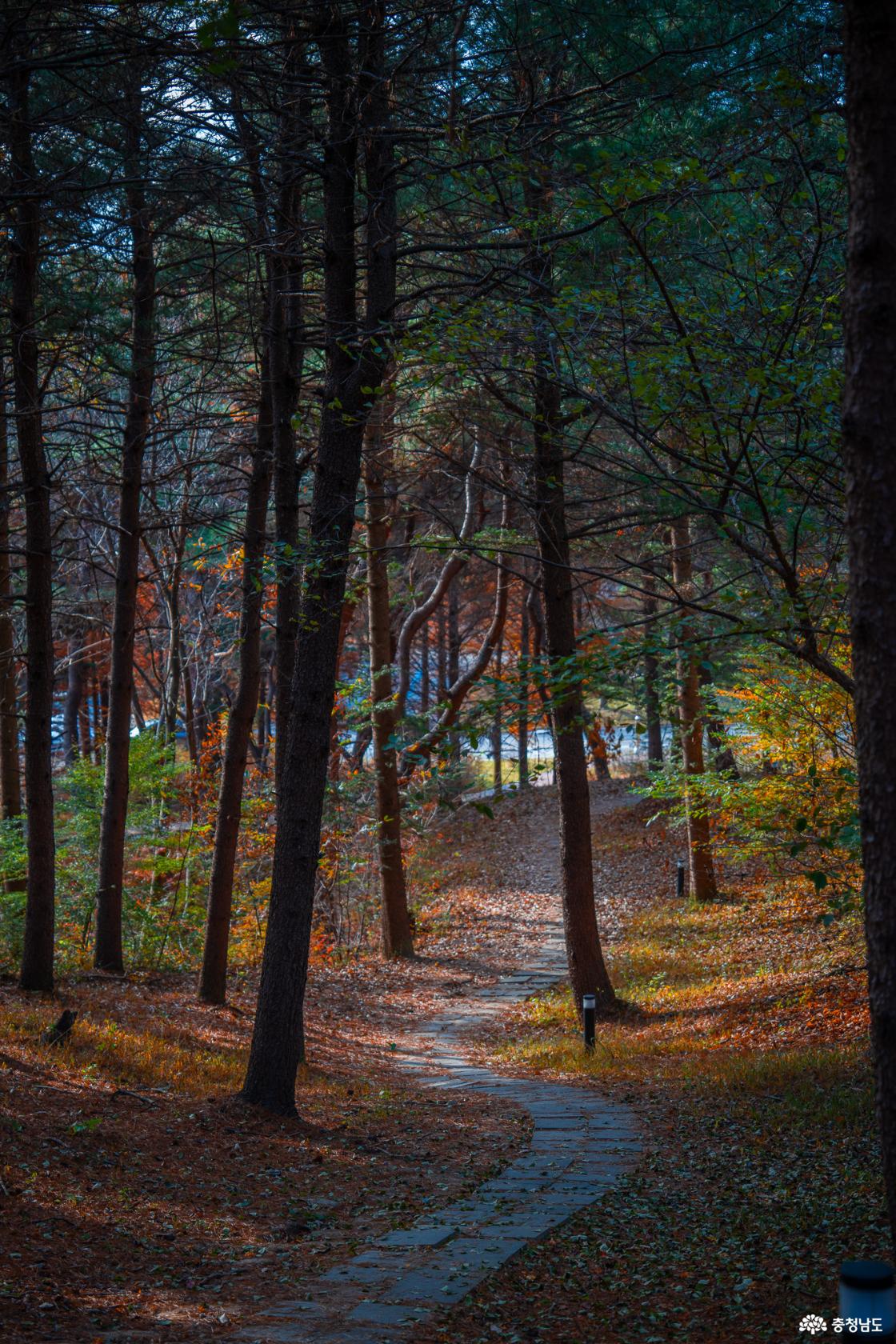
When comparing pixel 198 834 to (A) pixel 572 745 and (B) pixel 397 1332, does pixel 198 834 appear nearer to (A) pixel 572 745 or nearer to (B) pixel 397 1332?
(A) pixel 572 745

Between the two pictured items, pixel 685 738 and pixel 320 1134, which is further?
pixel 685 738

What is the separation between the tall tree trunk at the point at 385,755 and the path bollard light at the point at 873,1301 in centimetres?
1368

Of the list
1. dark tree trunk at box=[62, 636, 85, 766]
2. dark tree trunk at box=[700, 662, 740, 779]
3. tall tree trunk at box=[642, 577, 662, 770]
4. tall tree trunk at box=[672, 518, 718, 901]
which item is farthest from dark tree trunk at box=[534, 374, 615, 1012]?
dark tree trunk at box=[62, 636, 85, 766]

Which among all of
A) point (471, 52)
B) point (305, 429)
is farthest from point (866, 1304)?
point (305, 429)

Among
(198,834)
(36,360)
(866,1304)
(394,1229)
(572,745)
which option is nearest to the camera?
(866,1304)

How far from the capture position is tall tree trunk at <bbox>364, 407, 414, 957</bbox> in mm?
17141

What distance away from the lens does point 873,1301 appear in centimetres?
273

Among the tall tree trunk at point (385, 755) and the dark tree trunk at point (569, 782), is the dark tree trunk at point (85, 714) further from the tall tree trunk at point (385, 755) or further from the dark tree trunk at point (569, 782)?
the dark tree trunk at point (569, 782)

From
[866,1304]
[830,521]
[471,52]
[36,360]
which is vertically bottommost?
[866,1304]

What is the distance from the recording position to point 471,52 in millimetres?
8031

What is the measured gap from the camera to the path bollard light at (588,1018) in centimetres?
1182

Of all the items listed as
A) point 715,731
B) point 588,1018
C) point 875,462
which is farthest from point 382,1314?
point 715,731

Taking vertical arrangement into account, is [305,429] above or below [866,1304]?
above

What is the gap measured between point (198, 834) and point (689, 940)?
311 inches
